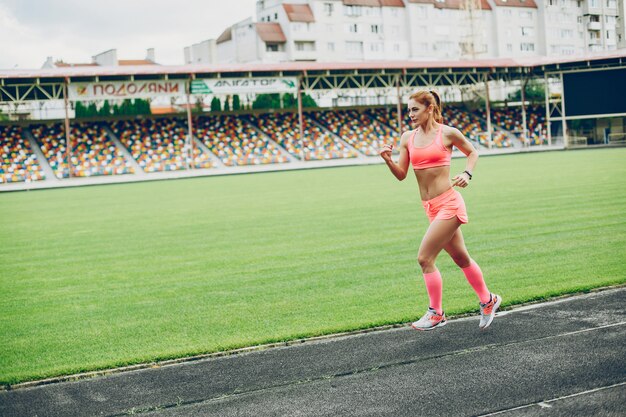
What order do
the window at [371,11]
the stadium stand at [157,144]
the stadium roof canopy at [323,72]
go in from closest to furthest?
the stadium roof canopy at [323,72] < the stadium stand at [157,144] < the window at [371,11]

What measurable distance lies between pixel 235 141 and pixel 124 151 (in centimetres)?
744

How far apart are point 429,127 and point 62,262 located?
843cm

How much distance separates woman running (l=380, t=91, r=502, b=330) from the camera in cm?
682

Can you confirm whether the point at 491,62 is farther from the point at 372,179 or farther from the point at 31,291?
the point at 31,291

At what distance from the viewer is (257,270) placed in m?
11.1

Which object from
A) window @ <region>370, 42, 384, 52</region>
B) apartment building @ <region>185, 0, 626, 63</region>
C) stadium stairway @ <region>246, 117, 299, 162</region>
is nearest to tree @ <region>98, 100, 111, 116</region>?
stadium stairway @ <region>246, 117, 299, 162</region>

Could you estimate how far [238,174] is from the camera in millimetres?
46031

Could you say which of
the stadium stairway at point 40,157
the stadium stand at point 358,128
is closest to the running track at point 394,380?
the stadium stairway at point 40,157

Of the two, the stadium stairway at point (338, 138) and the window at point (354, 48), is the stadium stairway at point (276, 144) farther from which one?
the window at point (354, 48)

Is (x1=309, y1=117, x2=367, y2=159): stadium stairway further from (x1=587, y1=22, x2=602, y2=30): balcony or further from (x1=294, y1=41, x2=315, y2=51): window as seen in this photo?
(x1=587, y1=22, x2=602, y2=30): balcony

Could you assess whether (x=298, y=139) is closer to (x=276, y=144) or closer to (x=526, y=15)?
(x=276, y=144)

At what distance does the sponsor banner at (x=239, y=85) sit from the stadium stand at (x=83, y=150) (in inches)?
256

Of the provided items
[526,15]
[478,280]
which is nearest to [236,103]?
[478,280]

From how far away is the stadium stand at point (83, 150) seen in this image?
→ 45469 mm
